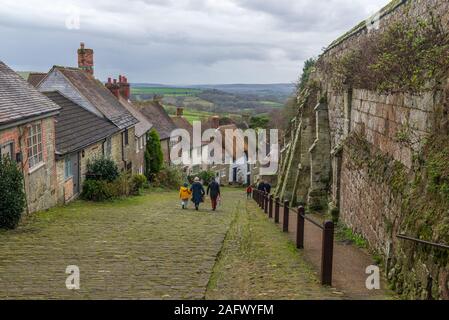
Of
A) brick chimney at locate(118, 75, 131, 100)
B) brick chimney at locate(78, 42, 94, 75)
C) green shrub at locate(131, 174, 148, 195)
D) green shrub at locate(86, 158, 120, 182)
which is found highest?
brick chimney at locate(78, 42, 94, 75)

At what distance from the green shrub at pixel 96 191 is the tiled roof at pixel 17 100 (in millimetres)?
5053

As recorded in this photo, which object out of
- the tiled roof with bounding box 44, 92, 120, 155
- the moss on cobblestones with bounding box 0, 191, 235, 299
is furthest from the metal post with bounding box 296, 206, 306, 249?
the tiled roof with bounding box 44, 92, 120, 155

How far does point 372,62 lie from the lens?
10.2 metres

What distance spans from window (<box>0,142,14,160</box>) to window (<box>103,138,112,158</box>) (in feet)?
39.5

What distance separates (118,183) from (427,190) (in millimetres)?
18831

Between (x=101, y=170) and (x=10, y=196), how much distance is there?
35.9 feet

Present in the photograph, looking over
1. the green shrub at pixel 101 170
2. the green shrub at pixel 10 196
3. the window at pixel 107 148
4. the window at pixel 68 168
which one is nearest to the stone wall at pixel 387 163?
the green shrub at pixel 10 196

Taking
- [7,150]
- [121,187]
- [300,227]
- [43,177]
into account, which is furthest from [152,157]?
[300,227]

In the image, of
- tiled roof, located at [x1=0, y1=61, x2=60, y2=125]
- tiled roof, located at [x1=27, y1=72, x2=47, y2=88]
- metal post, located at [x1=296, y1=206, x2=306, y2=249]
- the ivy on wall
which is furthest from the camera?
tiled roof, located at [x1=27, y1=72, x2=47, y2=88]

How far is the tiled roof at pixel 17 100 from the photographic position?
1425cm

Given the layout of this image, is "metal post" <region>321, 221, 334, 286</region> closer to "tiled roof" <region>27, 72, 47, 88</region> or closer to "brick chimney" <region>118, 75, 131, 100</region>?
"tiled roof" <region>27, 72, 47, 88</region>

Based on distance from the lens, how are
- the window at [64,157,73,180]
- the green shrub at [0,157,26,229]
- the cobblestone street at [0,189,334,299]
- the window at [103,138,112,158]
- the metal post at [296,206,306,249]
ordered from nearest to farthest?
the cobblestone street at [0,189,334,299] → the metal post at [296,206,306,249] → the green shrub at [0,157,26,229] → the window at [64,157,73,180] → the window at [103,138,112,158]

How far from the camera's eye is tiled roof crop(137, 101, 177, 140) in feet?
159

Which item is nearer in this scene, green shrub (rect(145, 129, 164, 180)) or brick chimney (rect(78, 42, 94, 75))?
brick chimney (rect(78, 42, 94, 75))
